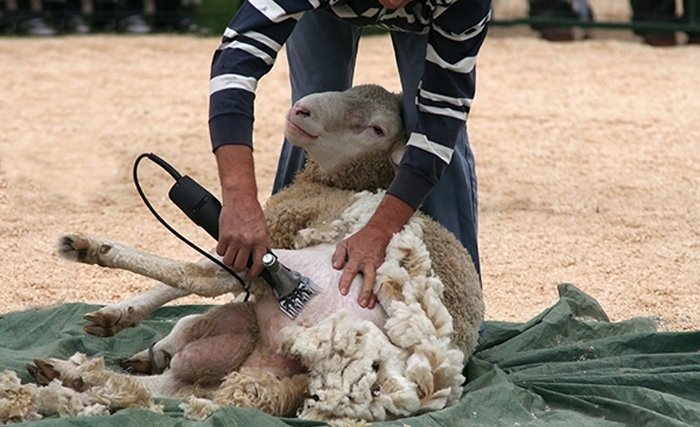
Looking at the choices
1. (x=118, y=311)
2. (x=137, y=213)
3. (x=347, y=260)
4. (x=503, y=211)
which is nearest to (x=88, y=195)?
(x=137, y=213)

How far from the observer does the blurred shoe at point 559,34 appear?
12.2 meters

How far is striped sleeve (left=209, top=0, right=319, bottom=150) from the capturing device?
3393 millimetres

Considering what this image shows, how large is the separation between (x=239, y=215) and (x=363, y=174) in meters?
0.81

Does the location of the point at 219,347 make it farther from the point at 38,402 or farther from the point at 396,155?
the point at 396,155

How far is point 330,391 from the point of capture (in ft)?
10.8

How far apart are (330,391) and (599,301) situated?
2381 mm

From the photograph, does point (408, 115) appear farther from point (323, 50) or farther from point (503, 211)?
point (503, 211)

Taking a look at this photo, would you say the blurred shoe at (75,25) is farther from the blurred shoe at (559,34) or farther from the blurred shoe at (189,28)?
the blurred shoe at (559,34)

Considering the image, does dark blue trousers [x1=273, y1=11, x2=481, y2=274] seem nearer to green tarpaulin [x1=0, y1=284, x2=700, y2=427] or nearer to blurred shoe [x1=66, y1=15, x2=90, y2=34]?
green tarpaulin [x1=0, y1=284, x2=700, y2=427]

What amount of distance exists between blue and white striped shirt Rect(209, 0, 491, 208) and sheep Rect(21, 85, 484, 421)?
9.9 inches

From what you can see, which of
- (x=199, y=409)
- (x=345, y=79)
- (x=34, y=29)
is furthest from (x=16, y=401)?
(x=34, y=29)

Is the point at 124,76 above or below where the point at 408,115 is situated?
below

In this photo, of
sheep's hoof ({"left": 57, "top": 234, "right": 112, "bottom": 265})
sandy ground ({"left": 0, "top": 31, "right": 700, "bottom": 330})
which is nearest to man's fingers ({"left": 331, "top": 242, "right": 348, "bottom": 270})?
sheep's hoof ({"left": 57, "top": 234, "right": 112, "bottom": 265})

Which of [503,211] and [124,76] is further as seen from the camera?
[124,76]
